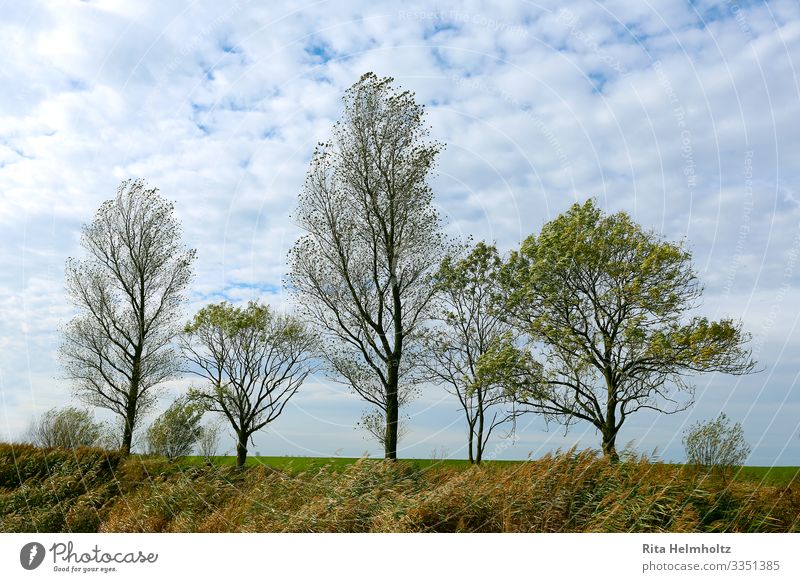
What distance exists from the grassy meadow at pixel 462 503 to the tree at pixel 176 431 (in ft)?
30.7

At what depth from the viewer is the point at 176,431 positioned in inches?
1167

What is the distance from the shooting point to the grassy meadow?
464 inches

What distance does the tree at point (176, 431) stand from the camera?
27484mm

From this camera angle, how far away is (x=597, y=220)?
25969mm

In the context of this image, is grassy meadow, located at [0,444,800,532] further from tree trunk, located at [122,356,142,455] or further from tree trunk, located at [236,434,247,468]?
tree trunk, located at [236,434,247,468]

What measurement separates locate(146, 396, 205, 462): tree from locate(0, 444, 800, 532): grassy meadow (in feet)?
30.7
